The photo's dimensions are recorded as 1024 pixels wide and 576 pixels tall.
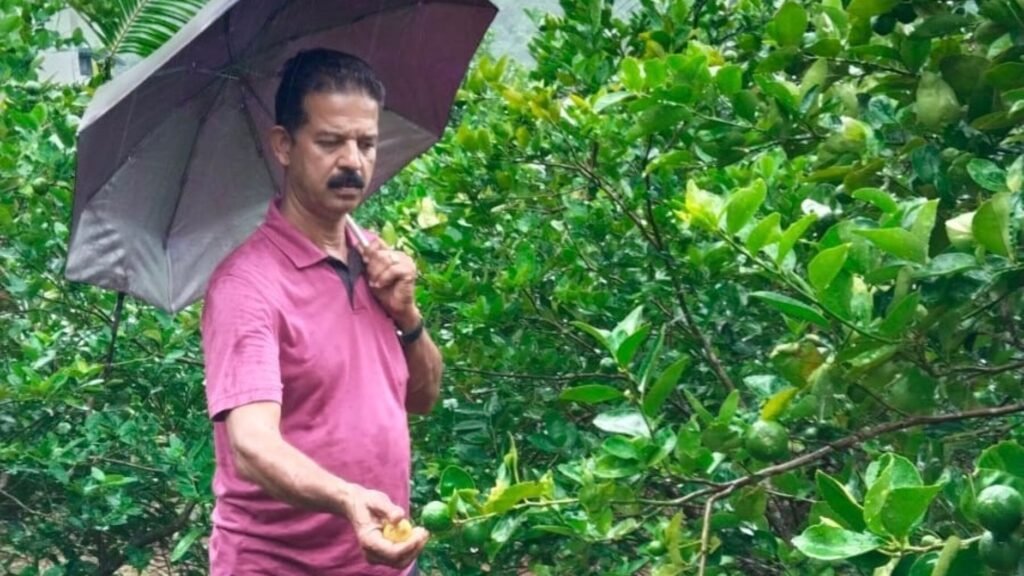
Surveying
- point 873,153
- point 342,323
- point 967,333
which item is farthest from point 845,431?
point 342,323

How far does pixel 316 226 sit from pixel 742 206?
1003mm

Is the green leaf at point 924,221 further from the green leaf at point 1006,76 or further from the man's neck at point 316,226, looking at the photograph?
the man's neck at point 316,226

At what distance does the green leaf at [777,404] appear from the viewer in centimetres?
223

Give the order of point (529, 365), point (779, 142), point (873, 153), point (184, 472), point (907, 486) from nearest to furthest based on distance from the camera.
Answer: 1. point (907, 486)
2. point (873, 153)
3. point (779, 142)
4. point (529, 365)
5. point (184, 472)

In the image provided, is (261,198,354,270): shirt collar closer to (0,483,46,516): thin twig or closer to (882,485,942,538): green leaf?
(882,485,942,538): green leaf

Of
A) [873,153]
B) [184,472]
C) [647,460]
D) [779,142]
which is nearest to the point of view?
[647,460]

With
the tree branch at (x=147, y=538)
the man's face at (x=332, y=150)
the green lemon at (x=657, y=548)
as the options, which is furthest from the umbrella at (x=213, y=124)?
the tree branch at (x=147, y=538)

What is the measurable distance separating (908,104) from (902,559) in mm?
1134

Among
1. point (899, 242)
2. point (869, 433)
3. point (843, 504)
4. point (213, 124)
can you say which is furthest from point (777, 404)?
point (213, 124)

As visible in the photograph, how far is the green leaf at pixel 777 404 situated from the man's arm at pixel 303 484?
547 millimetres

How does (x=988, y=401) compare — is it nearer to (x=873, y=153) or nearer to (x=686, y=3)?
(x=873, y=153)

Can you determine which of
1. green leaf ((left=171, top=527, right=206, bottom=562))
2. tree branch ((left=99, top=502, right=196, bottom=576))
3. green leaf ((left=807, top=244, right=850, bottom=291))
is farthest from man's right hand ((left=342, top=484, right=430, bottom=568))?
tree branch ((left=99, top=502, right=196, bottom=576))

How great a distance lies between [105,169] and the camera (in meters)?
2.87

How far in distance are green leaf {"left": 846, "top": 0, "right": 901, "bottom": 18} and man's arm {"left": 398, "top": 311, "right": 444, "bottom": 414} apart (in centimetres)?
106
